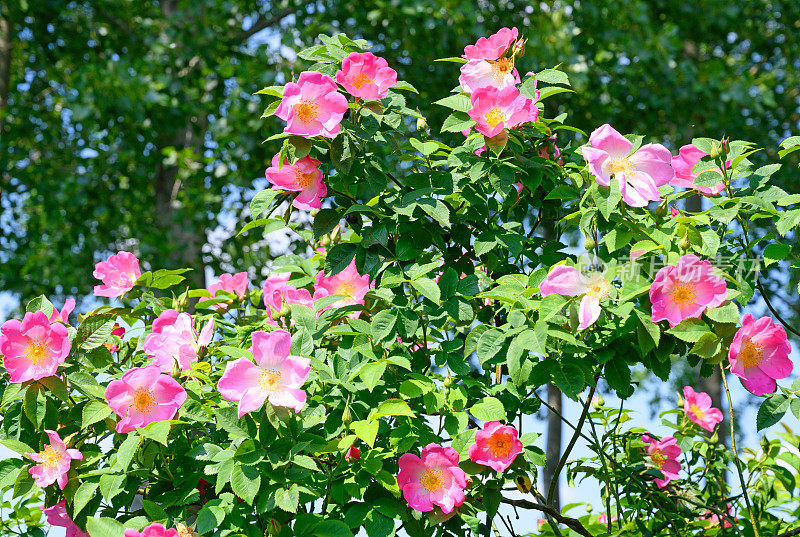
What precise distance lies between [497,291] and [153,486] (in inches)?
30.2

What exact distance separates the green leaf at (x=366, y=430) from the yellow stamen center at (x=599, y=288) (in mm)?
427

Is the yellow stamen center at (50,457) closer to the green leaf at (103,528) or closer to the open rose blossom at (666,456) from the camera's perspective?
the green leaf at (103,528)

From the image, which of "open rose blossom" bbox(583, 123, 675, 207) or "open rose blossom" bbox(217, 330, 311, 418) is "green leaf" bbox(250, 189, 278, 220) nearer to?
"open rose blossom" bbox(217, 330, 311, 418)

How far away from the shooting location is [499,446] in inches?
54.3

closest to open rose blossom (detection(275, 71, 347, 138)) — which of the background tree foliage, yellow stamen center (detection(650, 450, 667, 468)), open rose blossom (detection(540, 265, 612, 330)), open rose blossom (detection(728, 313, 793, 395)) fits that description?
open rose blossom (detection(540, 265, 612, 330))

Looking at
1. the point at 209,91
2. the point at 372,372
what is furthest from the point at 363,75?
the point at 209,91

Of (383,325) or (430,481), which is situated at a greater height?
(383,325)

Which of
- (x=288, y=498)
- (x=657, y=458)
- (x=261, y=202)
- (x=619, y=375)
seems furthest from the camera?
(x=657, y=458)

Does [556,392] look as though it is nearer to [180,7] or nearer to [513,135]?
[513,135]

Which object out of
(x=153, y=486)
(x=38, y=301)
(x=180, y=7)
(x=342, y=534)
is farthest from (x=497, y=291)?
(x=180, y=7)

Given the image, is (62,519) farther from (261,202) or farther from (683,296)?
(683,296)

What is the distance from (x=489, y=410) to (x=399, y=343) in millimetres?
233

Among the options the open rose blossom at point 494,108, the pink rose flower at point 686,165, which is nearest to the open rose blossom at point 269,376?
the open rose blossom at point 494,108

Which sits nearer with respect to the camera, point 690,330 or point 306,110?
point 690,330
